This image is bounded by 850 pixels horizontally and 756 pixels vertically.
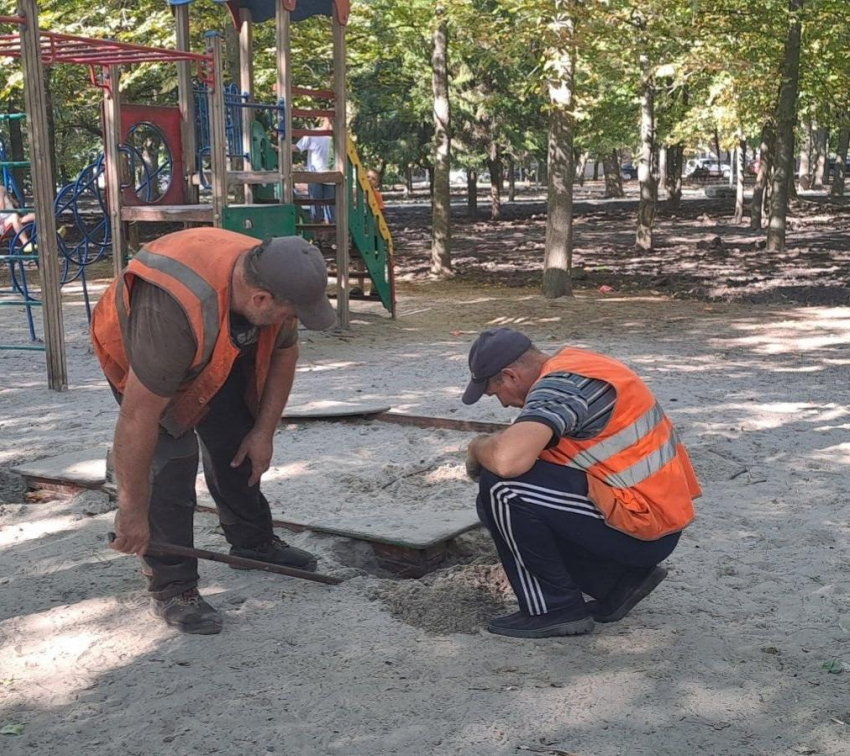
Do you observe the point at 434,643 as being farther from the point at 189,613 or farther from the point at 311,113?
the point at 311,113

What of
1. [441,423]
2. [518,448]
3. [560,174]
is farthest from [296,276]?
[560,174]

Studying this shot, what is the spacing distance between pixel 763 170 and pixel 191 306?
910 inches

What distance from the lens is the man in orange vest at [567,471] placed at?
3502 millimetres

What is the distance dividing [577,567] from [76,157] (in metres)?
36.2

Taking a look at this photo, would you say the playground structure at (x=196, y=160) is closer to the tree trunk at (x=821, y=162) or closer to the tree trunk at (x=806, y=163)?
the tree trunk at (x=806, y=163)

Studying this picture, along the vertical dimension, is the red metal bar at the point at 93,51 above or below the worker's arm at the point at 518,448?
above

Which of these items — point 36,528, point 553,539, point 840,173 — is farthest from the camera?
point 840,173

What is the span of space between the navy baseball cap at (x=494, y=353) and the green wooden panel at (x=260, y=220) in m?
6.23

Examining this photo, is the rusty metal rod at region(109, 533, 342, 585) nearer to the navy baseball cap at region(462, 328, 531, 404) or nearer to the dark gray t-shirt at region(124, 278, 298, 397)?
the dark gray t-shirt at region(124, 278, 298, 397)

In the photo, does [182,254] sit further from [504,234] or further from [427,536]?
[504,234]

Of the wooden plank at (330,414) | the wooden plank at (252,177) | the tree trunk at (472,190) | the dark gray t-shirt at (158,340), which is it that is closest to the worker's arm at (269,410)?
the dark gray t-shirt at (158,340)

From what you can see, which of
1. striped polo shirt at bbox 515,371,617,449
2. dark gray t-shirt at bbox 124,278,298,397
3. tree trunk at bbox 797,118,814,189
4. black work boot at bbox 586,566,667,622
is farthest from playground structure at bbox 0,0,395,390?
tree trunk at bbox 797,118,814,189

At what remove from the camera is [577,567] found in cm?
395

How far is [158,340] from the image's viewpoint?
332 centimetres
